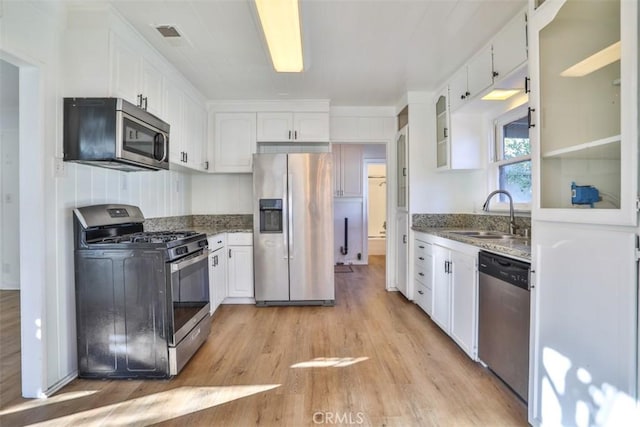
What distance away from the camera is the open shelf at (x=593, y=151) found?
3.94 feet

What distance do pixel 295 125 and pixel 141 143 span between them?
2065 mm

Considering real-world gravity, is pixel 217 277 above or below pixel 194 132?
below

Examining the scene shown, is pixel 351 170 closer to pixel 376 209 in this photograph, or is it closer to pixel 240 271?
pixel 376 209

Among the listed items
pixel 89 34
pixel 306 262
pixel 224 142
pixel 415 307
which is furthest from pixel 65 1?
pixel 415 307

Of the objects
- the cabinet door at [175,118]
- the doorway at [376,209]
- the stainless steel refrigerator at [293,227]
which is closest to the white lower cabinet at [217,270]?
the stainless steel refrigerator at [293,227]

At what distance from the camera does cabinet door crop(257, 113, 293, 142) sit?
157 inches

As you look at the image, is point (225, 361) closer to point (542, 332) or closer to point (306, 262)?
point (306, 262)

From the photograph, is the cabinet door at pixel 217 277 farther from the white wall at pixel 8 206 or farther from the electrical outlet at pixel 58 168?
the white wall at pixel 8 206

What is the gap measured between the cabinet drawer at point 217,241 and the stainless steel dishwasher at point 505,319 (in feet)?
7.69

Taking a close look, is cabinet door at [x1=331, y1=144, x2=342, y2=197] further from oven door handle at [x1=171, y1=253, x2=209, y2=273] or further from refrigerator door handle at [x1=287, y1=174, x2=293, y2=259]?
oven door handle at [x1=171, y1=253, x2=209, y2=273]

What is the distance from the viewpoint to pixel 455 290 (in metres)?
2.55

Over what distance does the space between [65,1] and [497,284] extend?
323 cm

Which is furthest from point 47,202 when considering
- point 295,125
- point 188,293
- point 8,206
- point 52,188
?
point 8,206

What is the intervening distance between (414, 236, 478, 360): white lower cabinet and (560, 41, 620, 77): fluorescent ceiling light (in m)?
1.18
